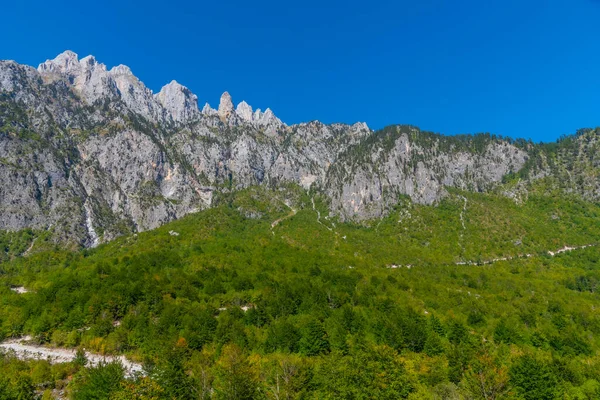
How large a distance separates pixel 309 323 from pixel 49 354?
2254 inches

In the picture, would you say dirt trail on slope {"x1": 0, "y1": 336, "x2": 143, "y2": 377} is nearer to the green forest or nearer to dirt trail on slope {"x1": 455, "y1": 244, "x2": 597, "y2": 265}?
the green forest

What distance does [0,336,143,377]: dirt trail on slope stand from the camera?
72.1 m

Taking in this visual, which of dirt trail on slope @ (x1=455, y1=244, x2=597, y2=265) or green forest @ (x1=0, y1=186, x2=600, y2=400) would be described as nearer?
green forest @ (x1=0, y1=186, x2=600, y2=400)

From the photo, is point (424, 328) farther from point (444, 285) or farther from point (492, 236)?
point (492, 236)

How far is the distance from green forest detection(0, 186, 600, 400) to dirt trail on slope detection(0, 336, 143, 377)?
1.90 meters

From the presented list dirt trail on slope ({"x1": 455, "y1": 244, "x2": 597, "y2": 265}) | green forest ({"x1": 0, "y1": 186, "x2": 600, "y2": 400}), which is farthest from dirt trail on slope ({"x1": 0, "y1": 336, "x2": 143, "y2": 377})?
dirt trail on slope ({"x1": 455, "y1": 244, "x2": 597, "y2": 265})

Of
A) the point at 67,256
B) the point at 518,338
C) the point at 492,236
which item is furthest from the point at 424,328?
the point at 67,256

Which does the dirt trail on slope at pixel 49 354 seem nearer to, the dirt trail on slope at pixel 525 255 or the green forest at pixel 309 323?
the green forest at pixel 309 323

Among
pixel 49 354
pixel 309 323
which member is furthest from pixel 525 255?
pixel 49 354

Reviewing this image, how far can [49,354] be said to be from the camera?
253 feet

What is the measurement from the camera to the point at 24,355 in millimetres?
75875

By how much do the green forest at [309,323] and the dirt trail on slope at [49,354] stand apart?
6.22 feet

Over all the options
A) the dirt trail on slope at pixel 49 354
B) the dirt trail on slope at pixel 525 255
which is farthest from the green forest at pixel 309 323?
the dirt trail on slope at pixel 49 354

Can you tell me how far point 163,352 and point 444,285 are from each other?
9988 centimetres
